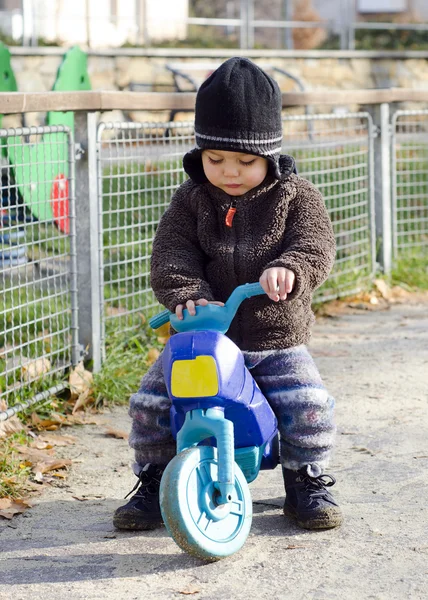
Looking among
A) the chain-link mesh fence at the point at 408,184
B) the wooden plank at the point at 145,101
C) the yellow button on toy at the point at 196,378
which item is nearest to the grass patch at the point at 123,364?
the wooden plank at the point at 145,101

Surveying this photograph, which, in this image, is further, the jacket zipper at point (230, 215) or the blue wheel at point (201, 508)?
the jacket zipper at point (230, 215)

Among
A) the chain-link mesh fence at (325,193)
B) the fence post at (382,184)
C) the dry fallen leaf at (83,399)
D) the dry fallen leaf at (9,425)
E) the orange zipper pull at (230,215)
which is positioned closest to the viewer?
the orange zipper pull at (230,215)

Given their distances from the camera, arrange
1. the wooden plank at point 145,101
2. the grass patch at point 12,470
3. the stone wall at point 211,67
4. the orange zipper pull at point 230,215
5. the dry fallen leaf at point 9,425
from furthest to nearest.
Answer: the stone wall at point 211,67
the wooden plank at point 145,101
the dry fallen leaf at point 9,425
the grass patch at point 12,470
the orange zipper pull at point 230,215

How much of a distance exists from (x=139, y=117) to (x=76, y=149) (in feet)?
32.4

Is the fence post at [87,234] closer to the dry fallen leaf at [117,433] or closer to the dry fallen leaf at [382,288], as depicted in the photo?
the dry fallen leaf at [117,433]

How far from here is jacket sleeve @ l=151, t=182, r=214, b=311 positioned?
2.97 m

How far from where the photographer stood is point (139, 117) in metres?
14.1

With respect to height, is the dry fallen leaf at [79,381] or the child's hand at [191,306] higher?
the child's hand at [191,306]

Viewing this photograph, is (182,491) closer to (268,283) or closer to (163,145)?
(268,283)

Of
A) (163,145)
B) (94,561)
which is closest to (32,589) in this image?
(94,561)

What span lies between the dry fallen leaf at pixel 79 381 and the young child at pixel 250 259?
3.88 feet

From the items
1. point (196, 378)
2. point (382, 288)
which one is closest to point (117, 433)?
point (196, 378)

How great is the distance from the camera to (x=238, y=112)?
115 inches

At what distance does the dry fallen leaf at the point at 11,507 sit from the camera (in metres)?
3.22
